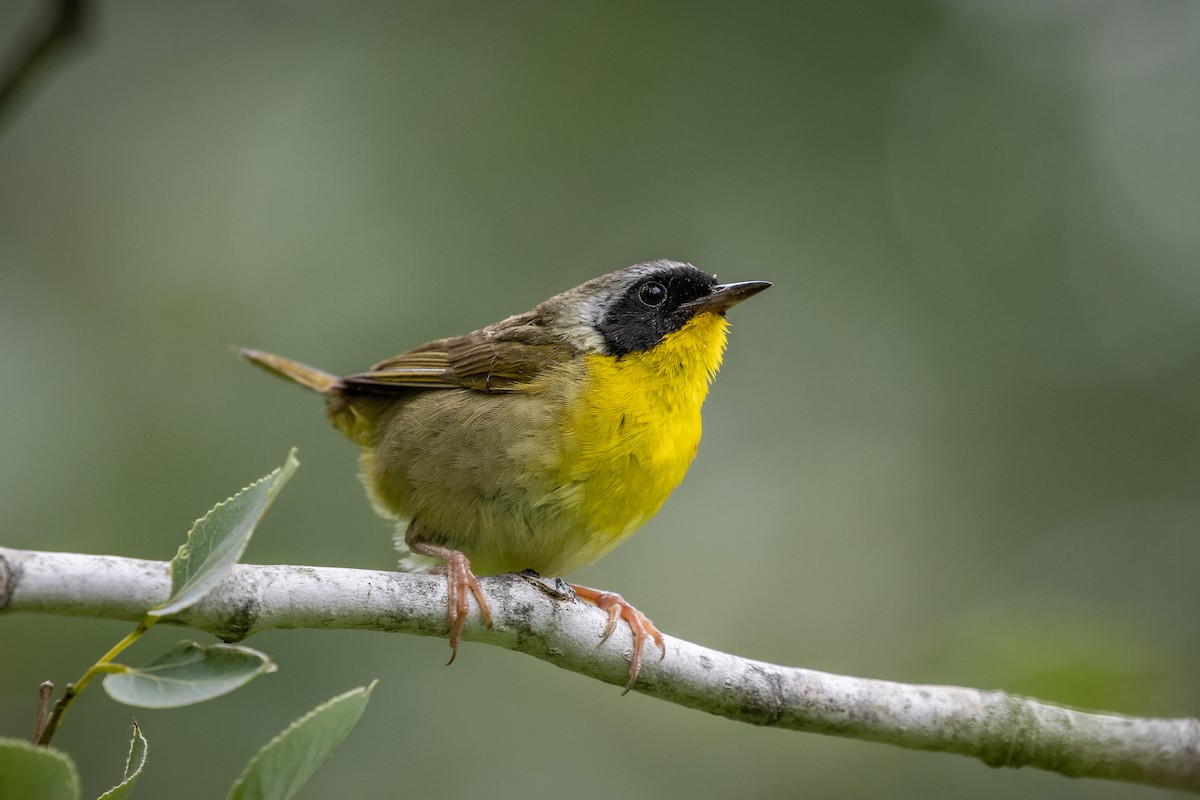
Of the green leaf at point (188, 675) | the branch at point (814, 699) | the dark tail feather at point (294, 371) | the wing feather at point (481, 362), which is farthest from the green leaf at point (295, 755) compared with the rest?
the dark tail feather at point (294, 371)

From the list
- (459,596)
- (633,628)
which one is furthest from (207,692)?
(633,628)

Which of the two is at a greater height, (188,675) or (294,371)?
(294,371)

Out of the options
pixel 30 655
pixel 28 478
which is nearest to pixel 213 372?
pixel 28 478

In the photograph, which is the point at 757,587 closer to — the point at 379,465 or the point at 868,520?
the point at 868,520

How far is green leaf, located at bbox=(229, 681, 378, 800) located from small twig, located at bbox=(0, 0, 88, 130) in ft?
4.60

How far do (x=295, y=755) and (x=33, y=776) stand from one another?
0.35 meters

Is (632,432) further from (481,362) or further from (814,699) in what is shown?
(814,699)

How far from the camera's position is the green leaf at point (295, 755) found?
1545 millimetres

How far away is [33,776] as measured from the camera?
1.40 meters

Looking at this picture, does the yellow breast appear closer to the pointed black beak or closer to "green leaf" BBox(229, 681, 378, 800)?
the pointed black beak

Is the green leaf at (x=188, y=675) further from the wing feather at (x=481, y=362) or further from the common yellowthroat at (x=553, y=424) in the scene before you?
the wing feather at (x=481, y=362)

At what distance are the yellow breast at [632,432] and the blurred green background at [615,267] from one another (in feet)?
6.94

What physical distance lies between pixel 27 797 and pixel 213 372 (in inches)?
200

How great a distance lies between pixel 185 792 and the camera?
552 cm
